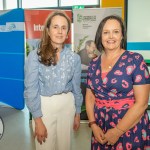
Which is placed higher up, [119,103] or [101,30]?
[101,30]

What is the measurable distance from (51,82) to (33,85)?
0.13 meters

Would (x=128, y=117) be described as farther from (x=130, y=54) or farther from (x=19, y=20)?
(x=19, y=20)

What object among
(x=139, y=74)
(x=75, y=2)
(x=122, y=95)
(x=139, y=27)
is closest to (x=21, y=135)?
(x=122, y=95)

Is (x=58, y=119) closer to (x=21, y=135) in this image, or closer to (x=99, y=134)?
(x=99, y=134)

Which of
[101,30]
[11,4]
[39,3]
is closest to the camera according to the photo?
[101,30]

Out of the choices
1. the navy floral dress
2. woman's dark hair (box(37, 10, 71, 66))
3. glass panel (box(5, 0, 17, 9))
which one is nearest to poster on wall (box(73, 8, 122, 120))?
woman's dark hair (box(37, 10, 71, 66))

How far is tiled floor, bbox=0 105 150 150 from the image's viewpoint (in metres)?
3.04

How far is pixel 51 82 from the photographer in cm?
167

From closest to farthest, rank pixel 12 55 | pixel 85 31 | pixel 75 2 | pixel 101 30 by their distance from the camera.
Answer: pixel 101 30 → pixel 85 31 → pixel 12 55 → pixel 75 2

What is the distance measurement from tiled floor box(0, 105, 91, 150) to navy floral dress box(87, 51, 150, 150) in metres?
1.54

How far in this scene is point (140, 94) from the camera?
4.64 feet

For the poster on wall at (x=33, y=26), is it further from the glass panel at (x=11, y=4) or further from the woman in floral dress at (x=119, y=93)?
the glass panel at (x=11, y=4)

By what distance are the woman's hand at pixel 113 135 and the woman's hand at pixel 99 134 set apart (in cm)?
4

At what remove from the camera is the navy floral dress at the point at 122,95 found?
4.69ft
